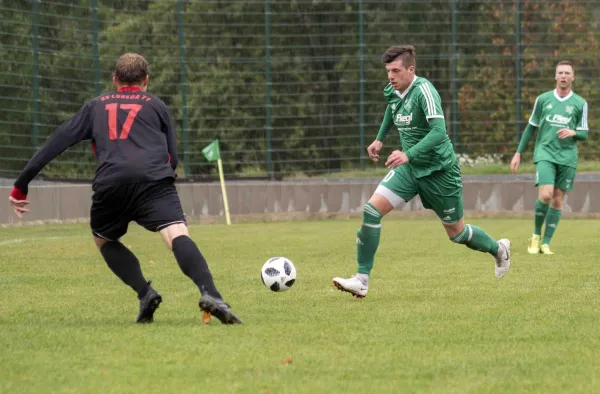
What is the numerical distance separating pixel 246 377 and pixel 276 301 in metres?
3.24

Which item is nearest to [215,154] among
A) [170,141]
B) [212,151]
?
[212,151]

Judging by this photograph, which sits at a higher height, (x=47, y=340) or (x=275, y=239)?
(x=47, y=340)

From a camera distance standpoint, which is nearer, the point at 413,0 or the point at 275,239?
the point at 275,239

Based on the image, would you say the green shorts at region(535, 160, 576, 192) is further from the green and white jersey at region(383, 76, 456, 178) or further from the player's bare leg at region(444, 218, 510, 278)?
the green and white jersey at region(383, 76, 456, 178)

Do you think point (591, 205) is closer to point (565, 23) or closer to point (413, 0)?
point (565, 23)

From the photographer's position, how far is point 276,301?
8883 mm

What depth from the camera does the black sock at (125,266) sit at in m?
7.71

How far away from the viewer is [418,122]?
930 centimetres

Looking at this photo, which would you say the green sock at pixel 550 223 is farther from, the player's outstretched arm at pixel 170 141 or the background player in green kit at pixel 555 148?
the player's outstretched arm at pixel 170 141

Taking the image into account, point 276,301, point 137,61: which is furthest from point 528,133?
point 137,61

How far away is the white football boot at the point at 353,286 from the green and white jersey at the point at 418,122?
3.26 ft

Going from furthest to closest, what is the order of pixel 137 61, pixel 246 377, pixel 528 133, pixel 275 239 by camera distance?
pixel 275 239 → pixel 528 133 → pixel 137 61 → pixel 246 377

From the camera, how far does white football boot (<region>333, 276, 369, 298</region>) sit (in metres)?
8.92

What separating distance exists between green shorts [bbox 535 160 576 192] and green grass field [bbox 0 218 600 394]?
1.07 meters
